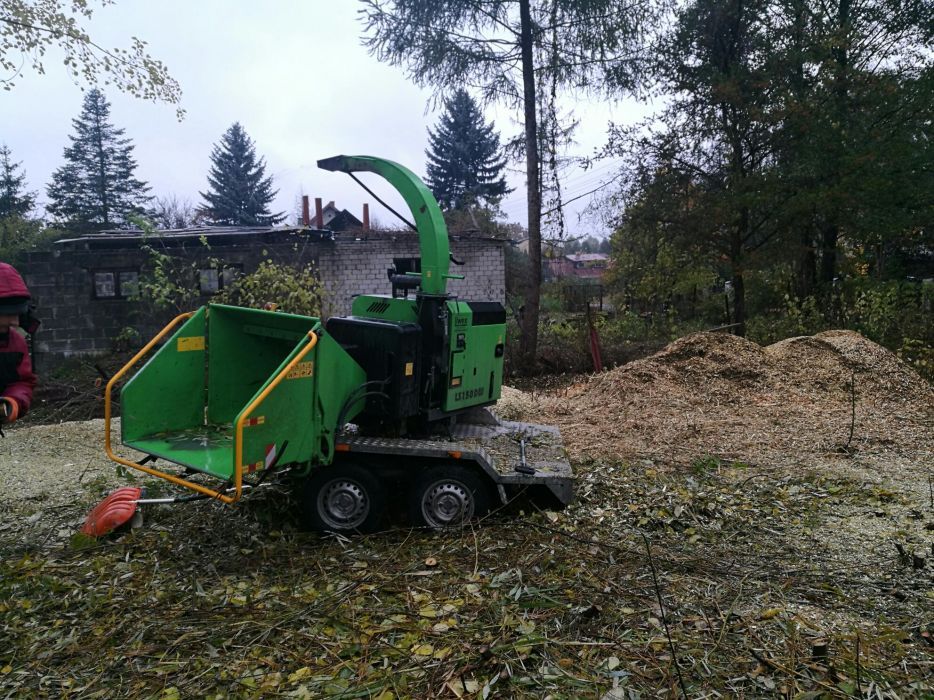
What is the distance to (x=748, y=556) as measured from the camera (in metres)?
3.87

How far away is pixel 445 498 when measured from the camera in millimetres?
4363

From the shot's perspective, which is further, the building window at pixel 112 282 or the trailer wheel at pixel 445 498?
the building window at pixel 112 282

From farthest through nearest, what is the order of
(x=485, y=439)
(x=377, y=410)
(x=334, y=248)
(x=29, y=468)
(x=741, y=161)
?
1. (x=334, y=248)
2. (x=741, y=161)
3. (x=29, y=468)
4. (x=485, y=439)
5. (x=377, y=410)

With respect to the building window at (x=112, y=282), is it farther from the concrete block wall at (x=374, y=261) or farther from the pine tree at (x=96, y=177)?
the pine tree at (x=96, y=177)

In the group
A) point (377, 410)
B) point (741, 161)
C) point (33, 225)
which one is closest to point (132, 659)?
point (377, 410)

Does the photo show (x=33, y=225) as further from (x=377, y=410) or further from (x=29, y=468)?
(x=377, y=410)

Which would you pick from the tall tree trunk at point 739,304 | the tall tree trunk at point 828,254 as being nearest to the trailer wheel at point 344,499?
the tall tree trunk at point 739,304

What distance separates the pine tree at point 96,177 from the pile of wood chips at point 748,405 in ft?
123

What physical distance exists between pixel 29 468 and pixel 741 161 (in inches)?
488

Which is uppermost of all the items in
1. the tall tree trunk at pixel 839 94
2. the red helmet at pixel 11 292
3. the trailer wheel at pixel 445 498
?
the tall tree trunk at pixel 839 94

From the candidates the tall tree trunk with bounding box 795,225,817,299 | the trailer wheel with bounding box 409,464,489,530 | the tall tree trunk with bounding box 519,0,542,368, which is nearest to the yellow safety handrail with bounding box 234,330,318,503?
the trailer wheel with bounding box 409,464,489,530

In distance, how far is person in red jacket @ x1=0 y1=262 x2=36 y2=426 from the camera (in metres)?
3.54

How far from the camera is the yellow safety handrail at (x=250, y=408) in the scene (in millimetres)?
3531

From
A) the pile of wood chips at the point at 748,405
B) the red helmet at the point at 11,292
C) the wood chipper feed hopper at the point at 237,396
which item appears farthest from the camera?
the pile of wood chips at the point at 748,405
